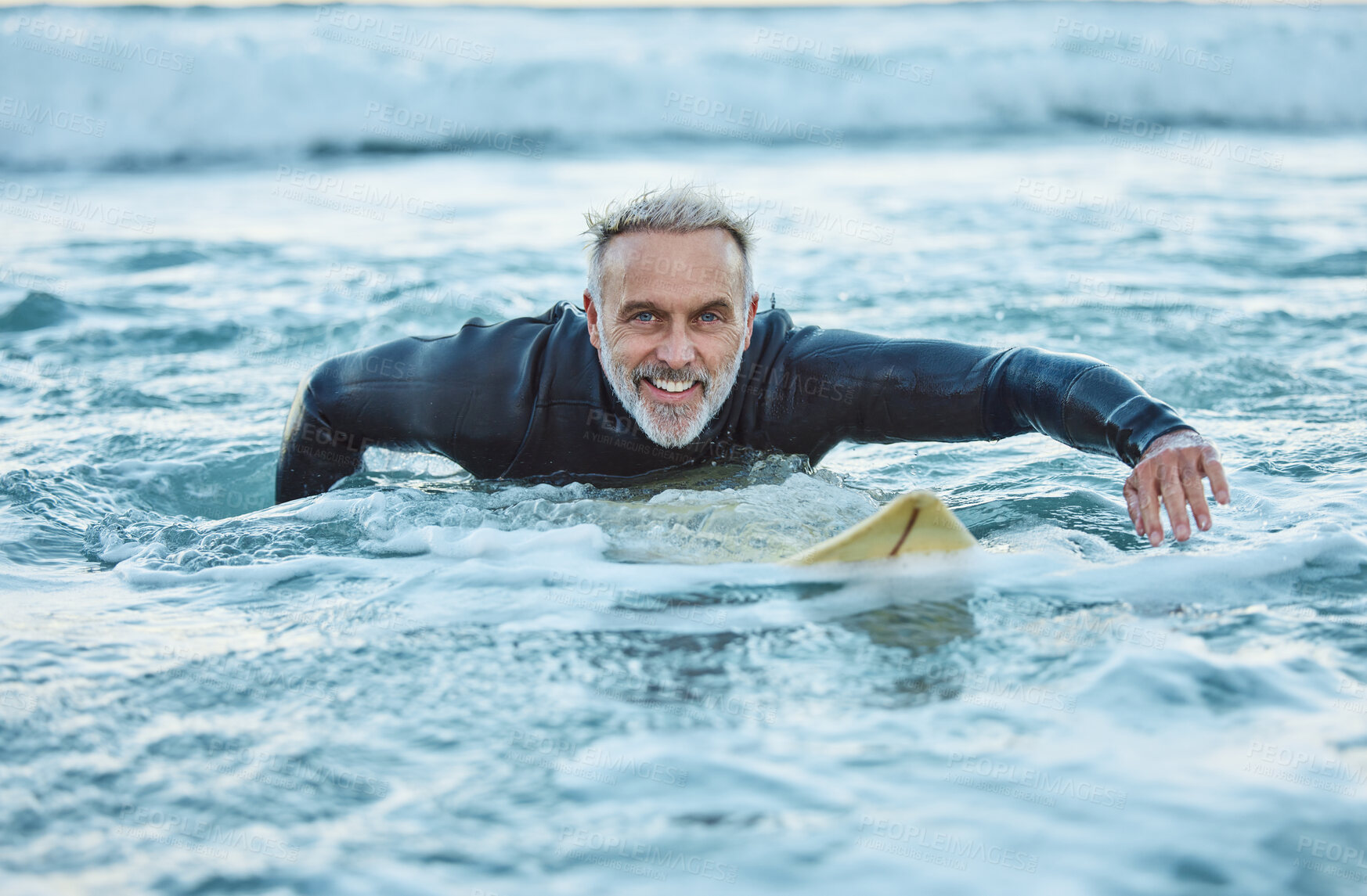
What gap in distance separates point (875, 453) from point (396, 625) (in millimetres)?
2484

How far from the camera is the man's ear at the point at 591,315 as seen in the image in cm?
360

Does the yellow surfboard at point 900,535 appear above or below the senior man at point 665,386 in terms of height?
below

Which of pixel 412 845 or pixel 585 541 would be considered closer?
pixel 412 845

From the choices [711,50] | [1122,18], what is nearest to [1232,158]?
[711,50]

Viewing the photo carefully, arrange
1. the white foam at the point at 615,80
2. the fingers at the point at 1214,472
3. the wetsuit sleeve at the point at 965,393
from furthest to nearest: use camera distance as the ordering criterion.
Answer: the white foam at the point at 615,80
the wetsuit sleeve at the point at 965,393
the fingers at the point at 1214,472

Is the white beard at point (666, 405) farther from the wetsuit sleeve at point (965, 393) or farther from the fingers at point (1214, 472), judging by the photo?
the fingers at point (1214, 472)

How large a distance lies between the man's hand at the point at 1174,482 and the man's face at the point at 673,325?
1171 mm

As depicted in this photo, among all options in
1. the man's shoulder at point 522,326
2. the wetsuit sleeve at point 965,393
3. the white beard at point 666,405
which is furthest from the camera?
the man's shoulder at point 522,326

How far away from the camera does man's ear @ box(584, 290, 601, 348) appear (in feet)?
11.8

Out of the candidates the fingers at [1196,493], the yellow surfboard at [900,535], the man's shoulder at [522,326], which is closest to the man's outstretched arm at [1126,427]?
the fingers at [1196,493]

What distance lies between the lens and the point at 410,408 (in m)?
3.67

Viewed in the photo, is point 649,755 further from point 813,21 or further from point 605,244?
point 813,21

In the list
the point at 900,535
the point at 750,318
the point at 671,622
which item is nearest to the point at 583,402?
the point at 750,318

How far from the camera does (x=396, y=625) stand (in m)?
2.81
